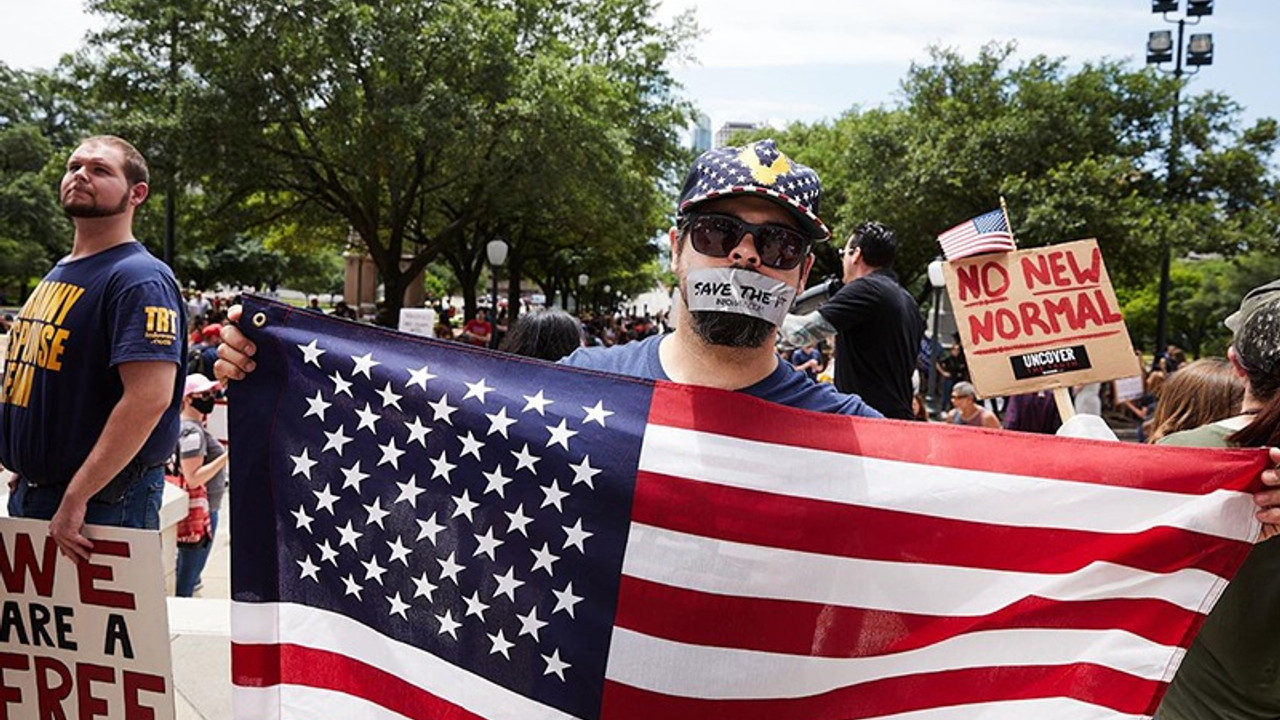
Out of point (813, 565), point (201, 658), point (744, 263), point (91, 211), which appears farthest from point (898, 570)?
point (201, 658)

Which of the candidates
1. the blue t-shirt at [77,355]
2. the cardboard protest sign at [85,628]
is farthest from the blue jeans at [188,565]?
the cardboard protest sign at [85,628]

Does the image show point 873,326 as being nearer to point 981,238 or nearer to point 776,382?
point 981,238

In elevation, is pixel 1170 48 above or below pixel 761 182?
above

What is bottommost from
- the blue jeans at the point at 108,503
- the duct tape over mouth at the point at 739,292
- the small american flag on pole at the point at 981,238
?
the blue jeans at the point at 108,503

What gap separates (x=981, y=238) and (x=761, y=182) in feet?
5.66

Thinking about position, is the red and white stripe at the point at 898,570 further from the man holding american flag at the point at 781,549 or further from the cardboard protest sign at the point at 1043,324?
the cardboard protest sign at the point at 1043,324

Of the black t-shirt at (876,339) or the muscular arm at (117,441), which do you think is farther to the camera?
the black t-shirt at (876,339)

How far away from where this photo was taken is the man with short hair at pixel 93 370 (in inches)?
123

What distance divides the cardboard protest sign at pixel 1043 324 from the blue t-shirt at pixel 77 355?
2.73m

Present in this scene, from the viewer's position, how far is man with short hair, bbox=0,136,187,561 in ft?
10.3

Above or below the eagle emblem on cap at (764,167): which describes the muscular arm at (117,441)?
below

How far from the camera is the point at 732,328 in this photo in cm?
225

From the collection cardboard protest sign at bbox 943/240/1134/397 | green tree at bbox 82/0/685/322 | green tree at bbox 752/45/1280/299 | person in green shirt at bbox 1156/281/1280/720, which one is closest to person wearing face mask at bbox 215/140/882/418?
person in green shirt at bbox 1156/281/1280/720

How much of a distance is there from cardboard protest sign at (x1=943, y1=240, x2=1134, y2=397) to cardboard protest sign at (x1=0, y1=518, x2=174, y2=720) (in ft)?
9.05
